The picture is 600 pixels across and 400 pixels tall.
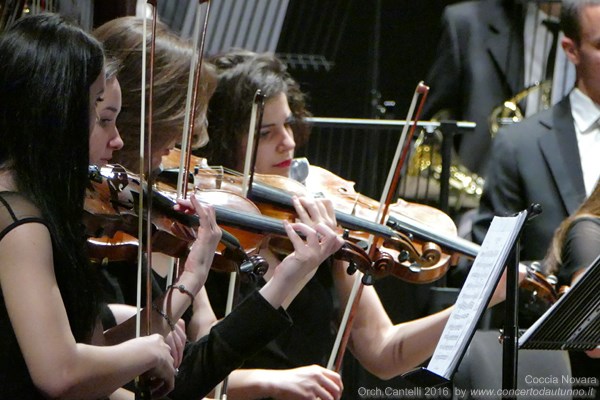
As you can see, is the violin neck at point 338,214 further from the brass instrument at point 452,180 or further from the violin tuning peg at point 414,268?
the brass instrument at point 452,180

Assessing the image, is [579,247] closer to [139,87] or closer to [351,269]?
[351,269]

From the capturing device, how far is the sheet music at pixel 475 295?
1812 mm

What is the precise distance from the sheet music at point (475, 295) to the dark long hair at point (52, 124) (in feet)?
1.84

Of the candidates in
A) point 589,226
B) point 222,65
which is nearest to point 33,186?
point 222,65

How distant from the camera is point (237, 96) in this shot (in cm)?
282

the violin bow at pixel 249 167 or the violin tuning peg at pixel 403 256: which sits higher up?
the violin bow at pixel 249 167

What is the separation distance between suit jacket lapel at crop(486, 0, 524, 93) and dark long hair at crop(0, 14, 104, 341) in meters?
2.45

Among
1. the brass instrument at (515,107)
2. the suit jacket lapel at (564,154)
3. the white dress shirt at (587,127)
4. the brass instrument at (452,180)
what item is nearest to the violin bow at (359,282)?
the suit jacket lapel at (564,154)

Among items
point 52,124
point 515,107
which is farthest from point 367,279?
point 515,107

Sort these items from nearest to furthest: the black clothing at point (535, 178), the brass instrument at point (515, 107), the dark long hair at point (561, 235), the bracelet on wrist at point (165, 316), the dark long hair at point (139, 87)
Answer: the bracelet on wrist at point (165, 316) → the dark long hair at point (139, 87) → the dark long hair at point (561, 235) → the black clothing at point (535, 178) → the brass instrument at point (515, 107)

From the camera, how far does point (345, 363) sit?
3359 millimetres

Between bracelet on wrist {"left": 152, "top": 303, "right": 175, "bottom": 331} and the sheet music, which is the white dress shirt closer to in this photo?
the sheet music

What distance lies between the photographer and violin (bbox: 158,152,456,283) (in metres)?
2.46

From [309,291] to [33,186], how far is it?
1063 mm
